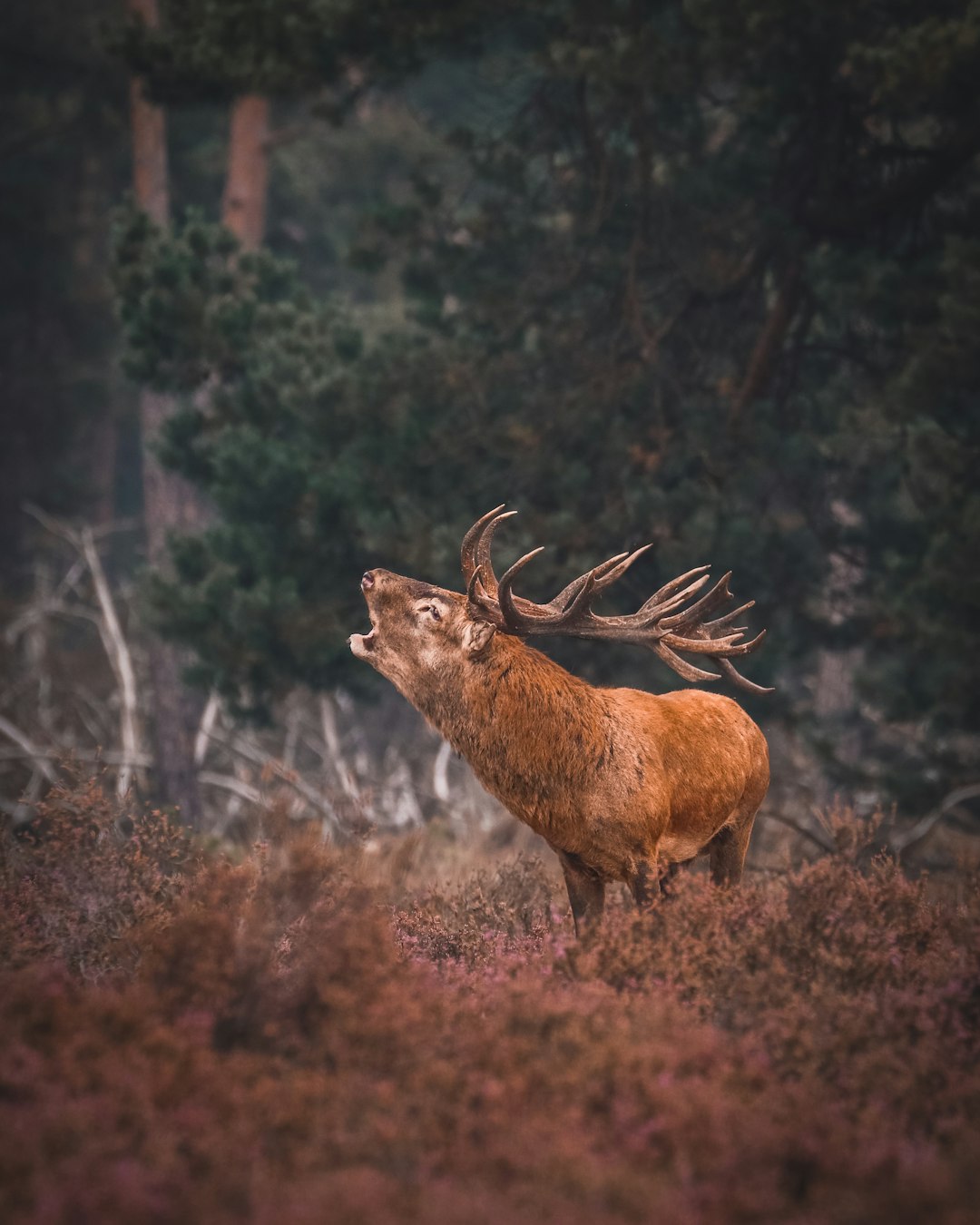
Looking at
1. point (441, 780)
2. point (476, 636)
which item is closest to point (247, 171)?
point (441, 780)

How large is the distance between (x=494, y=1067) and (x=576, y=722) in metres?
1.87

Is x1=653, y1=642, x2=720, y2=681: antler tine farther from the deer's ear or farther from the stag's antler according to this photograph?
the deer's ear

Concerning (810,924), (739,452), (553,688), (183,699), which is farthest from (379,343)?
(810,924)

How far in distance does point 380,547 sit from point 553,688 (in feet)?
15.0

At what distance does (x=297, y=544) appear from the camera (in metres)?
10.8

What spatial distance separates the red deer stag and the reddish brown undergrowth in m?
0.38

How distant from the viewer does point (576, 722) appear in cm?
538

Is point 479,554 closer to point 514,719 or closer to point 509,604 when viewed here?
point 509,604

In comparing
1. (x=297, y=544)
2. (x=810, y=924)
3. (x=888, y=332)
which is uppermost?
(x=888, y=332)

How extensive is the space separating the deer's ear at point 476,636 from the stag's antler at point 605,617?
2.1 inches

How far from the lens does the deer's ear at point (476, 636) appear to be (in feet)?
17.8

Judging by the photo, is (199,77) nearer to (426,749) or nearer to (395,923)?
(395,923)

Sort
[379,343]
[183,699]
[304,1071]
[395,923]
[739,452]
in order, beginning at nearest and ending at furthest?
[304,1071]
[395,923]
[739,452]
[379,343]
[183,699]

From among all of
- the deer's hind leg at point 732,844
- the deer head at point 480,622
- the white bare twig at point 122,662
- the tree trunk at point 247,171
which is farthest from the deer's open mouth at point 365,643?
the tree trunk at point 247,171
